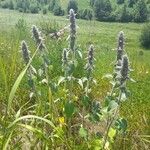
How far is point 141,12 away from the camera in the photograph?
438 feet

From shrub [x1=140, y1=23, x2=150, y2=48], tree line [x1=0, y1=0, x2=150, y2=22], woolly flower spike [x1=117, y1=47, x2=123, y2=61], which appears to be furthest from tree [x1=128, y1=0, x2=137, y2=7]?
woolly flower spike [x1=117, y1=47, x2=123, y2=61]

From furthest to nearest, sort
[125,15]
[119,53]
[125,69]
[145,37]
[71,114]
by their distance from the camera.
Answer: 1. [125,15]
2. [145,37]
3. [119,53]
4. [71,114]
5. [125,69]

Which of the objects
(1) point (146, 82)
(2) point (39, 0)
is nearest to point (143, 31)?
(2) point (39, 0)

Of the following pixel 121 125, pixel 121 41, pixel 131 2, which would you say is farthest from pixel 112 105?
pixel 131 2

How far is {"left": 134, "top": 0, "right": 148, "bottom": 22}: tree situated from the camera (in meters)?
128

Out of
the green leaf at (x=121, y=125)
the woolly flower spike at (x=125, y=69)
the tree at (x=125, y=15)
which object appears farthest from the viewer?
the tree at (x=125, y=15)

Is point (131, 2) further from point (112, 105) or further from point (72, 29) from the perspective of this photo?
point (112, 105)

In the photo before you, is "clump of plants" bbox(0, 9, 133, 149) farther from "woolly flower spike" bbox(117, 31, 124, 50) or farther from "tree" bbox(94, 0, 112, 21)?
"tree" bbox(94, 0, 112, 21)

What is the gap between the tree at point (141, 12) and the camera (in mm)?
127625

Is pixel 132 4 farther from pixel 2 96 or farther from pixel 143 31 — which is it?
pixel 2 96

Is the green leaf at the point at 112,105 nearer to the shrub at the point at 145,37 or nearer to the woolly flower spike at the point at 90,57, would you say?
the woolly flower spike at the point at 90,57

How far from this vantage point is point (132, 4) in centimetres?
14338

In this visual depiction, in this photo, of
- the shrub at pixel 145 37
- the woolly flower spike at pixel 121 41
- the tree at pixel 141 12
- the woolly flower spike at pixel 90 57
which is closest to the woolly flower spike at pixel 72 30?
the woolly flower spike at pixel 90 57

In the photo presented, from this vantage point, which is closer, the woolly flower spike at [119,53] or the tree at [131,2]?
the woolly flower spike at [119,53]
